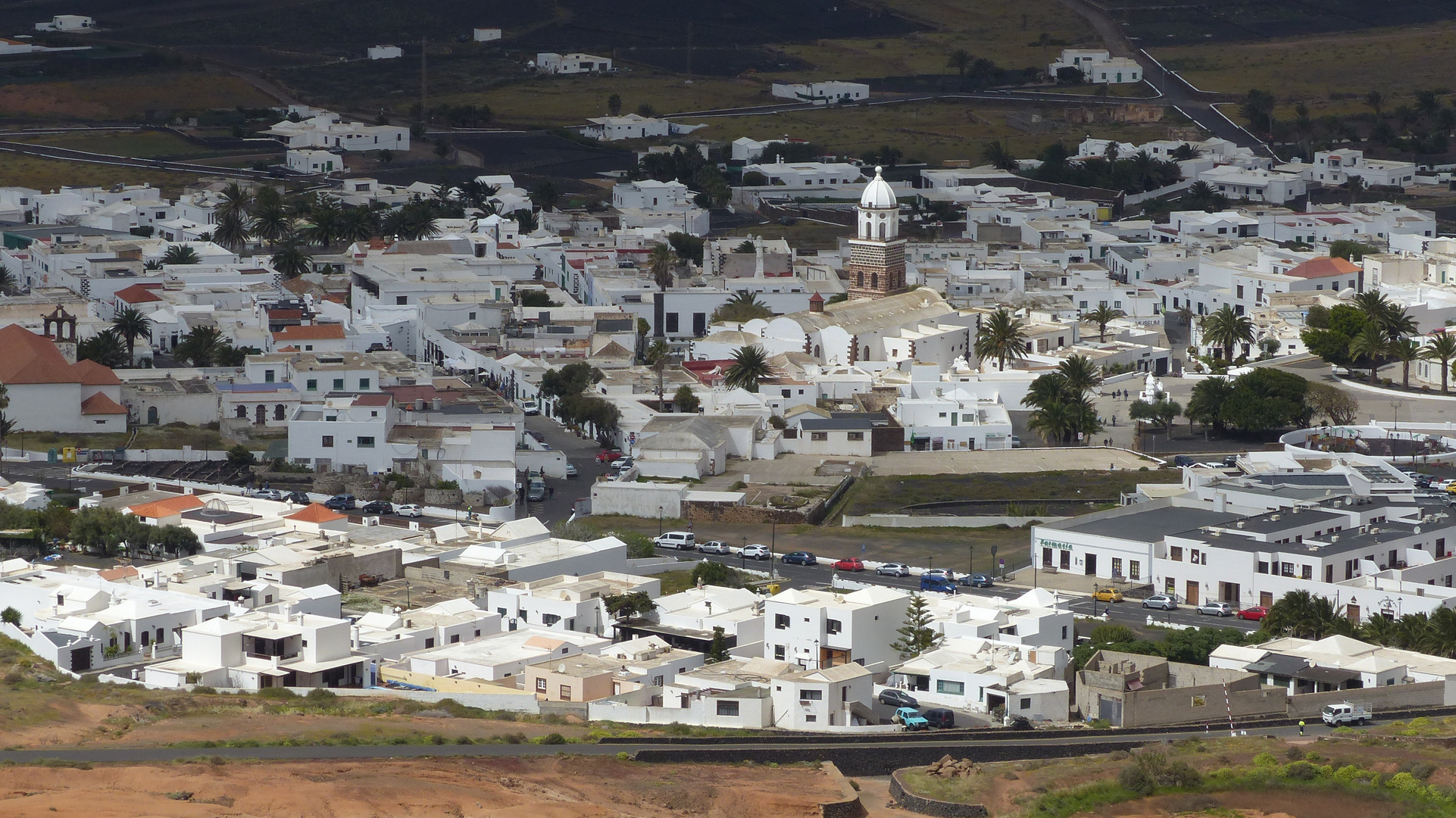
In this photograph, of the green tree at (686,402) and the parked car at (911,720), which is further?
the green tree at (686,402)

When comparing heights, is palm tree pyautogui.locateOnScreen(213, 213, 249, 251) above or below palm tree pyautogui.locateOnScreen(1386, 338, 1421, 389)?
above

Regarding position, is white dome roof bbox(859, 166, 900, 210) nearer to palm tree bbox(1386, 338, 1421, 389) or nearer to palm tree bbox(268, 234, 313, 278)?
palm tree bbox(1386, 338, 1421, 389)

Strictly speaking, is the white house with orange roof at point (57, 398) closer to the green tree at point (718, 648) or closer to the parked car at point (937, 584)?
the parked car at point (937, 584)

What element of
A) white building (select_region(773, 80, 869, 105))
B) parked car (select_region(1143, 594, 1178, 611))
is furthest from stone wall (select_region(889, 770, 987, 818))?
white building (select_region(773, 80, 869, 105))

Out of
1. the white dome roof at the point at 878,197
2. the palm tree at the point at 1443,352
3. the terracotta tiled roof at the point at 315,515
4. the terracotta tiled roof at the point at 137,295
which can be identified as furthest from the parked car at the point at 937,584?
the terracotta tiled roof at the point at 137,295

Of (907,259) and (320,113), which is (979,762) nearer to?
(907,259)

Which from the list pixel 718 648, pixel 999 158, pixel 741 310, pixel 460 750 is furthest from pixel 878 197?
pixel 460 750

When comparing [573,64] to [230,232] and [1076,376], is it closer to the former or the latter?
[230,232]
